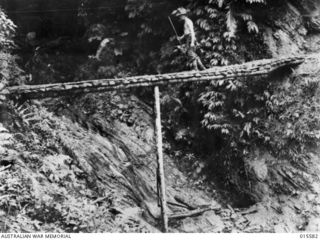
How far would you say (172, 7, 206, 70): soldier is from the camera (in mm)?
9132

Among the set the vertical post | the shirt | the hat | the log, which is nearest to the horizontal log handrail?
the vertical post

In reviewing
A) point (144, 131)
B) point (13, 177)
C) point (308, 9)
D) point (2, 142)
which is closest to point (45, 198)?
point (13, 177)

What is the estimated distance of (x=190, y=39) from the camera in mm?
9414

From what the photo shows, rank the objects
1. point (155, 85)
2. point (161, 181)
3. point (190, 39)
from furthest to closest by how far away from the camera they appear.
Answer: point (190, 39) → point (155, 85) → point (161, 181)

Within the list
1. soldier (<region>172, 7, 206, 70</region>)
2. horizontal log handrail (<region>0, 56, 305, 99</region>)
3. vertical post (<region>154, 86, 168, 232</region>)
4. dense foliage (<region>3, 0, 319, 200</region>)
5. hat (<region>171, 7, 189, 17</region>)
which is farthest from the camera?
hat (<region>171, 7, 189, 17</region>)

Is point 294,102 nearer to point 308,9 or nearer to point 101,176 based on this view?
point 308,9

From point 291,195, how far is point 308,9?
17.4ft

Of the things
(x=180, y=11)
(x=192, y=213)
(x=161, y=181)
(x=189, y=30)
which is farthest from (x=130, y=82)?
(x=192, y=213)

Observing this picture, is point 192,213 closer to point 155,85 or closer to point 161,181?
point 161,181

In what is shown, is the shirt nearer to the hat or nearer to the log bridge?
the hat

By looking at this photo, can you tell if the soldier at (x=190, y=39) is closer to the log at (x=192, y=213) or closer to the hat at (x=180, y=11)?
the hat at (x=180, y=11)

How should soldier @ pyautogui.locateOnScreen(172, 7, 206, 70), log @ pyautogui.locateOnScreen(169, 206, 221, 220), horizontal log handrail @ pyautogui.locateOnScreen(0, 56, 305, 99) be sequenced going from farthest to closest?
1. soldier @ pyautogui.locateOnScreen(172, 7, 206, 70)
2. log @ pyautogui.locateOnScreen(169, 206, 221, 220)
3. horizontal log handrail @ pyautogui.locateOnScreen(0, 56, 305, 99)

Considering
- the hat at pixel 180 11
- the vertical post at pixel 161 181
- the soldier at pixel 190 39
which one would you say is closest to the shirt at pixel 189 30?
the soldier at pixel 190 39

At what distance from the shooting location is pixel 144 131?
9.79 metres
